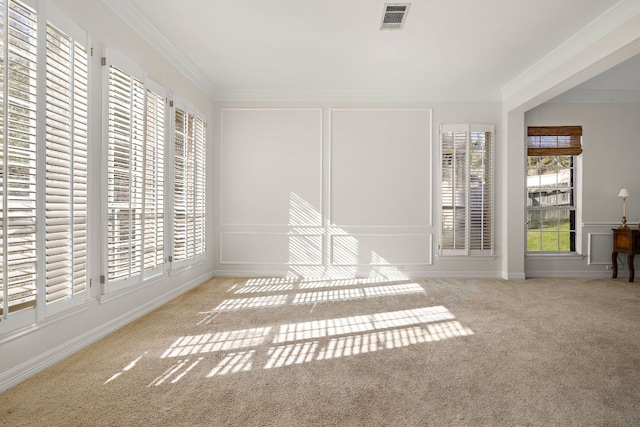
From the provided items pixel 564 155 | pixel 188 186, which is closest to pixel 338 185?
pixel 188 186

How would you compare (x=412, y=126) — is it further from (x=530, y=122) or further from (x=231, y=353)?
(x=231, y=353)

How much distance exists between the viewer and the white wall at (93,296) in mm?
2334

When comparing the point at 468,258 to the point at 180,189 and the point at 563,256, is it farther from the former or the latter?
the point at 180,189

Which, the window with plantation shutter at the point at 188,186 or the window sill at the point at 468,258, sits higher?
the window with plantation shutter at the point at 188,186

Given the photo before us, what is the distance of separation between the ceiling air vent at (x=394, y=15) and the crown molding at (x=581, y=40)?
1831 millimetres

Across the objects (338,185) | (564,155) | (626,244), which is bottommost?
(626,244)

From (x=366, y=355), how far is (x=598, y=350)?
5.87 ft

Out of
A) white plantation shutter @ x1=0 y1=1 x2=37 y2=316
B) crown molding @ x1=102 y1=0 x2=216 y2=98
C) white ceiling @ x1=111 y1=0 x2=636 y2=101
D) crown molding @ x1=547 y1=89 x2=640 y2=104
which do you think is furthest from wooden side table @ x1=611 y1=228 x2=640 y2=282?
white plantation shutter @ x1=0 y1=1 x2=37 y2=316

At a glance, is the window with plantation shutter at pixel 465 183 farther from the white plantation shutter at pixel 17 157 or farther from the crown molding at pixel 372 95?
the white plantation shutter at pixel 17 157

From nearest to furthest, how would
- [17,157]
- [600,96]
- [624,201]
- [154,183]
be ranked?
[17,157] → [154,183] → [624,201] → [600,96]

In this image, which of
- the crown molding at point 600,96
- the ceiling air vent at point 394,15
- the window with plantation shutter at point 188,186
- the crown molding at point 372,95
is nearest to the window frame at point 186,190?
the window with plantation shutter at point 188,186

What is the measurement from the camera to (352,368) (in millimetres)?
2553

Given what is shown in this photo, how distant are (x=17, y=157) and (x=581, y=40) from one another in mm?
4978

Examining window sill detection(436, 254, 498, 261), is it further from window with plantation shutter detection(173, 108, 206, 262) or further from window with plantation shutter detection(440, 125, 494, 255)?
window with plantation shutter detection(173, 108, 206, 262)
